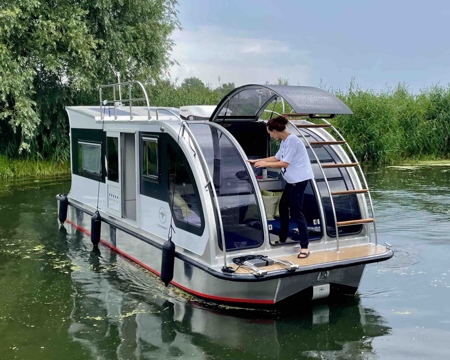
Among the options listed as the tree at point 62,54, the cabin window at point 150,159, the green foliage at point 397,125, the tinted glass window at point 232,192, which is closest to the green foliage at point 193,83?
the tree at point 62,54

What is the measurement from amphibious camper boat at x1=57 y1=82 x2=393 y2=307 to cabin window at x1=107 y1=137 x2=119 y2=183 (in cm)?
11

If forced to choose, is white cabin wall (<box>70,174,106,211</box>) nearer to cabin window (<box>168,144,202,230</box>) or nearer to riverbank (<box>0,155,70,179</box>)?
cabin window (<box>168,144,202,230</box>)

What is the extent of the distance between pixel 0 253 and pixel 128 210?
223 cm

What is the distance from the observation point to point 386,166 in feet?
65.0

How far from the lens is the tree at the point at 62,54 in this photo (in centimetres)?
1722

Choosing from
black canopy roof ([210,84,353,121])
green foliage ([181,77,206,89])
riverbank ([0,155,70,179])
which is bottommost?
riverbank ([0,155,70,179])

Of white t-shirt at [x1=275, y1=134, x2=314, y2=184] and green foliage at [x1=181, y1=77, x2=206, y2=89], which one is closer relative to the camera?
white t-shirt at [x1=275, y1=134, x2=314, y2=184]

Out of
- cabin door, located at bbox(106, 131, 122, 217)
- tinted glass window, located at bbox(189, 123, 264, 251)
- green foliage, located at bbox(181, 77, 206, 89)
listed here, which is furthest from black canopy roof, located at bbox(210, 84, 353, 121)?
green foliage, located at bbox(181, 77, 206, 89)

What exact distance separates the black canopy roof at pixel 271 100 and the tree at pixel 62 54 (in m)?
11.1

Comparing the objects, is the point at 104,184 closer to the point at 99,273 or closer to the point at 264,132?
the point at 99,273

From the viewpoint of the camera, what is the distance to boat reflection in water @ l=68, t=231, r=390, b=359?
5.48 m

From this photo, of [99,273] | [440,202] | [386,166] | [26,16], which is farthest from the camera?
[386,166]

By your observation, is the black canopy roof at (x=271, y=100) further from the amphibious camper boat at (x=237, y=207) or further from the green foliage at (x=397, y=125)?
the green foliage at (x=397, y=125)

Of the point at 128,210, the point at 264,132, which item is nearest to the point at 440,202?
the point at 264,132
